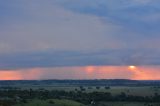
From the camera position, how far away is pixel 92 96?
193125 millimetres

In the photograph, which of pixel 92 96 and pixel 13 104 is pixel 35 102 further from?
pixel 92 96

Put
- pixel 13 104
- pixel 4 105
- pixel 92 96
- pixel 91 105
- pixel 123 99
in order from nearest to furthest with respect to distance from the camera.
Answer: pixel 4 105 < pixel 13 104 < pixel 91 105 < pixel 123 99 < pixel 92 96

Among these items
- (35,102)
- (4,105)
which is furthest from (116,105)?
(4,105)

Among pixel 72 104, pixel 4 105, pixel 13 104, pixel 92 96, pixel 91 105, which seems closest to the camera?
pixel 4 105

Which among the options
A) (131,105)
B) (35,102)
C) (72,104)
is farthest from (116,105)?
(35,102)

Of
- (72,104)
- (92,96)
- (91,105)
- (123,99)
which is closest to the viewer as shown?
(72,104)

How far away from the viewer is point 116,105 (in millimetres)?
155000

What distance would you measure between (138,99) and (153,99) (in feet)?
19.2

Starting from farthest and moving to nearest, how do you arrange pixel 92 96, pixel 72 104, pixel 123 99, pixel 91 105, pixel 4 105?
pixel 92 96 < pixel 123 99 < pixel 91 105 < pixel 72 104 < pixel 4 105

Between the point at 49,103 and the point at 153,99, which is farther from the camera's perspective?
the point at 153,99

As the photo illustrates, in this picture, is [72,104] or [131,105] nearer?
[72,104]

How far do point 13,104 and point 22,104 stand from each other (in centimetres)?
244

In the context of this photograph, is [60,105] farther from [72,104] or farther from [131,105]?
A: [131,105]

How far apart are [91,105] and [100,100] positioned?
37.5 m
